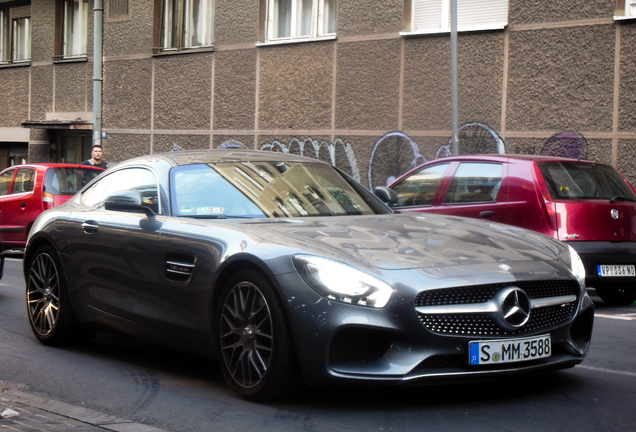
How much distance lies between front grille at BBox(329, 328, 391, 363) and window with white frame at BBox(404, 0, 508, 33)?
11.2 m

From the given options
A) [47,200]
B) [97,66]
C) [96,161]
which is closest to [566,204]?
[47,200]

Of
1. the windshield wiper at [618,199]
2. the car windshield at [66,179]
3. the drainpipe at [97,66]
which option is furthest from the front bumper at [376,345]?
the drainpipe at [97,66]

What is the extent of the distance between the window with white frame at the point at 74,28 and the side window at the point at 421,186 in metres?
15.1

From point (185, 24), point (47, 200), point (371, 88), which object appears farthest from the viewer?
point (185, 24)

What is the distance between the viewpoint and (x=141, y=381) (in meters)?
5.30

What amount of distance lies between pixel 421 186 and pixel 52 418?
6.11 metres

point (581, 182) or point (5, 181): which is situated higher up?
point (581, 182)

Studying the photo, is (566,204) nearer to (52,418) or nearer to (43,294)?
(43,294)

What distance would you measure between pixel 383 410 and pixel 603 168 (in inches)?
221

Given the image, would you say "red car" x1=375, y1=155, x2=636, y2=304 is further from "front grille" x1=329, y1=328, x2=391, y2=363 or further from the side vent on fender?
"front grille" x1=329, y1=328, x2=391, y2=363

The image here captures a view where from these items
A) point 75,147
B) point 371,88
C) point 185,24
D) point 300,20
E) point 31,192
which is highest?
point 185,24

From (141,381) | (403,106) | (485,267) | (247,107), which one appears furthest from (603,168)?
(247,107)

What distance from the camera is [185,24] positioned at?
20.1 metres

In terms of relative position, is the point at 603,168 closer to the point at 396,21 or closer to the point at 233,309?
the point at 233,309
